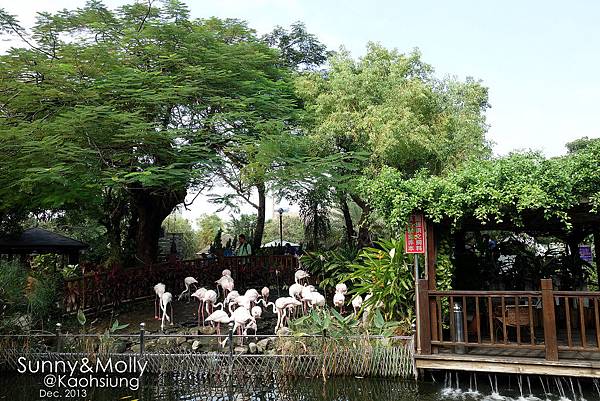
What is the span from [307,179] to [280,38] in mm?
7835

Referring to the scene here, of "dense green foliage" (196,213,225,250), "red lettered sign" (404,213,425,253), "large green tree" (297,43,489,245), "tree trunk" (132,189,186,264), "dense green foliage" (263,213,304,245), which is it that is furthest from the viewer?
"dense green foliage" (263,213,304,245)

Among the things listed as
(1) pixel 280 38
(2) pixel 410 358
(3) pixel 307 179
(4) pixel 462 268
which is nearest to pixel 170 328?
(3) pixel 307 179

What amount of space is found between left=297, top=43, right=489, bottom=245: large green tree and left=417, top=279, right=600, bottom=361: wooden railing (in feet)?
11.5

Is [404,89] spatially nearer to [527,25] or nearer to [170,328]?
[527,25]

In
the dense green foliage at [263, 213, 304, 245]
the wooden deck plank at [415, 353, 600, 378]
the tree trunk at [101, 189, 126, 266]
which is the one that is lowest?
the wooden deck plank at [415, 353, 600, 378]

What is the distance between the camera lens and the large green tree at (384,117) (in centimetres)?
994

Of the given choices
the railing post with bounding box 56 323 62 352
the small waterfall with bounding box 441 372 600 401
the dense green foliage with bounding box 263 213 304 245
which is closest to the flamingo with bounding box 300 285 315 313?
the small waterfall with bounding box 441 372 600 401

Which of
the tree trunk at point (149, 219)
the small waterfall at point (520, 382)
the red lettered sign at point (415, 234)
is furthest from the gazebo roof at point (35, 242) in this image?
the small waterfall at point (520, 382)

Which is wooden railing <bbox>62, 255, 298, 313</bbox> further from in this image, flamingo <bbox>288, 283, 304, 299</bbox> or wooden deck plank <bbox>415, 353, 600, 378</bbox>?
wooden deck plank <bbox>415, 353, 600, 378</bbox>

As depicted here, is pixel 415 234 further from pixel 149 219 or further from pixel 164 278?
pixel 149 219

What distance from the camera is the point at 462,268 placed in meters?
9.13

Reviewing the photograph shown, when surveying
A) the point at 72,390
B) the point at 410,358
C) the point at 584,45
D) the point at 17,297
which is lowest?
the point at 72,390

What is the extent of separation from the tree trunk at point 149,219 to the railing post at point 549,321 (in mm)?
9603

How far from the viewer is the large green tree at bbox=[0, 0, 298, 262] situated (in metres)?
9.28
